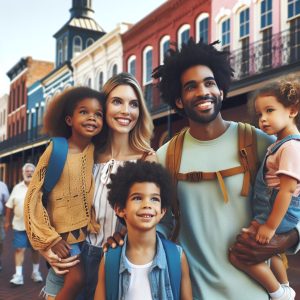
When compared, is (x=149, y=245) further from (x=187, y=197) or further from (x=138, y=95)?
(x=138, y=95)

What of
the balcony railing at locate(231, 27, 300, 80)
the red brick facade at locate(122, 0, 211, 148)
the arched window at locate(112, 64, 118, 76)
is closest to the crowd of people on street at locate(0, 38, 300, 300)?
the balcony railing at locate(231, 27, 300, 80)

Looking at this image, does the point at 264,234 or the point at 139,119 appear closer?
the point at 264,234

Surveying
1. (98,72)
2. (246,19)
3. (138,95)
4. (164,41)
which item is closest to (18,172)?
(98,72)

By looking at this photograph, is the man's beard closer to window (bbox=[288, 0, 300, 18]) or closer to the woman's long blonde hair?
the woman's long blonde hair

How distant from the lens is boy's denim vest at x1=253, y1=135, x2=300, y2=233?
2.12 m

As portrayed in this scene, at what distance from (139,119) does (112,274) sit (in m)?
1.03

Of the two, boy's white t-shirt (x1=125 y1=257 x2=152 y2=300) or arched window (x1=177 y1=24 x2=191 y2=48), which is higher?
arched window (x1=177 y1=24 x2=191 y2=48)

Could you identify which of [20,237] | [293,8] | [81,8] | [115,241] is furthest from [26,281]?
[81,8]

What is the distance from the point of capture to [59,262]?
245cm

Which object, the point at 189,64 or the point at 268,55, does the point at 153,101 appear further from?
the point at 189,64

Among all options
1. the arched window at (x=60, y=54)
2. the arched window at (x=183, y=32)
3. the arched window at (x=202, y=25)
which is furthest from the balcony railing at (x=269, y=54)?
the arched window at (x=60, y=54)

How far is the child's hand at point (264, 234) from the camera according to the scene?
2.05 metres

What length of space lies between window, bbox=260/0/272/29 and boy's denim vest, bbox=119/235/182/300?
13.0 meters

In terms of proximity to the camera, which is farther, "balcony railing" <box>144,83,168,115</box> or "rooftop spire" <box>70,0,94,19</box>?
"rooftop spire" <box>70,0,94,19</box>
